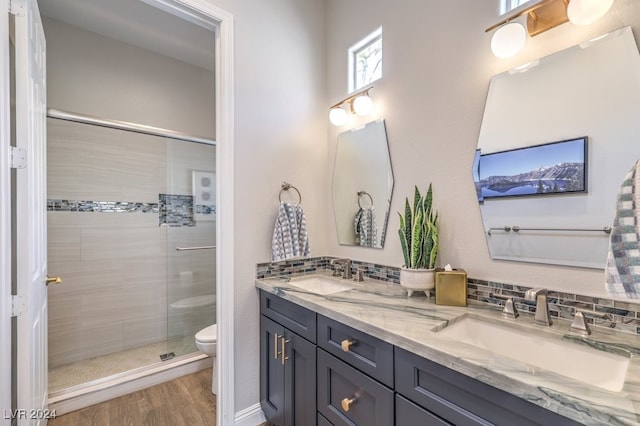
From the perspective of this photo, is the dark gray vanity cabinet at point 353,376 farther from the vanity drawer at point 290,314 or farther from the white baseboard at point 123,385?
the white baseboard at point 123,385

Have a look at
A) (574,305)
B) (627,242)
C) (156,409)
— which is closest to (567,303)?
(574,305)

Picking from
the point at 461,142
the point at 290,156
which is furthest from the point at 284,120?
the point at 461,142

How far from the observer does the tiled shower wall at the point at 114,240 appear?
241 centimetres

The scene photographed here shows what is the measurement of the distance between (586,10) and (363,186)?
1246 mm

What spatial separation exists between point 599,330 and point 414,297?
0.66m

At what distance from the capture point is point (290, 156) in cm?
Answer: 202

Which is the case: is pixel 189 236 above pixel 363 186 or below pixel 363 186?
below

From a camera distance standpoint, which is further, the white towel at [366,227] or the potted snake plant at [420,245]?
the white towel at [366,227]

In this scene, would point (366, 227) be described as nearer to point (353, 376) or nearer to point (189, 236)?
point (353, 376)

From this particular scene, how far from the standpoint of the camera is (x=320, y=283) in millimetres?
1986

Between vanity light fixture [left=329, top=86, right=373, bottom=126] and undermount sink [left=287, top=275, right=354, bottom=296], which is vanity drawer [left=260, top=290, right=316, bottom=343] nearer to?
undermount sink [left=287, top=275, right=354, bottom=296]

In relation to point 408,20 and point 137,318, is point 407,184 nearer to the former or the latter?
point 408,20

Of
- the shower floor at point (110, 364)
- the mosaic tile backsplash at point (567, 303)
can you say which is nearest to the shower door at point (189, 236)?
the shower floor at point (110, 364)

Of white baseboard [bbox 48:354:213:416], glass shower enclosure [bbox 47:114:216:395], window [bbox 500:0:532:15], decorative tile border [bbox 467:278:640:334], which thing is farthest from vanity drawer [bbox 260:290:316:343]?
window [bbox 500:0:532:15]
